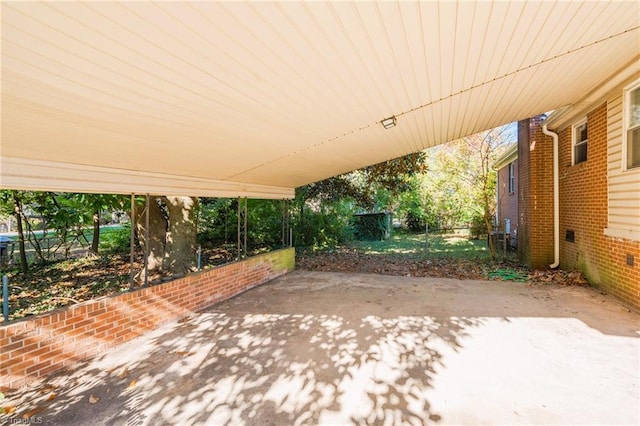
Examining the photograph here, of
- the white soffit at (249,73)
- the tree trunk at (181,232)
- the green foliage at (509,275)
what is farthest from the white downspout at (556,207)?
the tree trunk at (181,232)

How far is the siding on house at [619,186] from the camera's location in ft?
15.6

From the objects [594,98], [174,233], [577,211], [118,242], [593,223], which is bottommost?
[118,242]

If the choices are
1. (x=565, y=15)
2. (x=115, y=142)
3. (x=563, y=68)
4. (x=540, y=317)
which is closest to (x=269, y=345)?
(x=115, y=142)

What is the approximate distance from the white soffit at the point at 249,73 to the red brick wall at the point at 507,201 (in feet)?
24.6

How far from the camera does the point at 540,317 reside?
4.61 m

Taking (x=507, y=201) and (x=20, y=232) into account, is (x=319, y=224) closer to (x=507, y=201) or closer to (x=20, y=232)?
(x=507, y=201)

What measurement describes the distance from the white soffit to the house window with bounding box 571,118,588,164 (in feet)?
6.86

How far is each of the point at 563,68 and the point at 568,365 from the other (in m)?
3.76

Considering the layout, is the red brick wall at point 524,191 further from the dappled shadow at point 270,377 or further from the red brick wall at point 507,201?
the dappled shadow at point 270,377

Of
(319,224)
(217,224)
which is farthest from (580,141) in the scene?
(217,224)

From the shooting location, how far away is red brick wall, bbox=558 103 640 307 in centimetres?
508

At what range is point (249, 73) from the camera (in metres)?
2.39

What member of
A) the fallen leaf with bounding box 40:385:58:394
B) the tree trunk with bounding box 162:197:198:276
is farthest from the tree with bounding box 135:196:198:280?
the fallen leaf with bounding box 40:385:58:394

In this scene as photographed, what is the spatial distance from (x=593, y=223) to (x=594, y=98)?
2410mm
